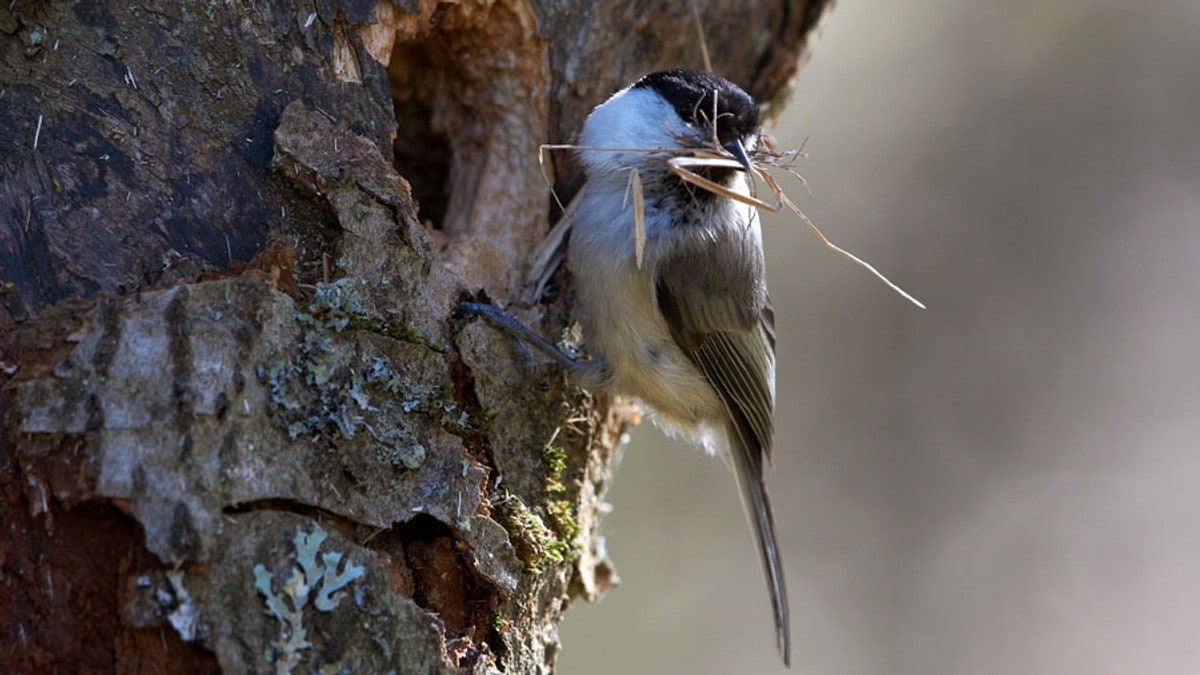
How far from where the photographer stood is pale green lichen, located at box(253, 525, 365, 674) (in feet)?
5.46

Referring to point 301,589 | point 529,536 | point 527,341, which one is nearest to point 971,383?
point 527,341

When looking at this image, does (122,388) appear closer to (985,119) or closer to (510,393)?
(510,393)

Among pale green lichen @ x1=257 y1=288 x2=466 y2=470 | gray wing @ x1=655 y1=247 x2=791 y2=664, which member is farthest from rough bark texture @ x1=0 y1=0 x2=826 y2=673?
gray wing @ x1=655 y1=247 x2=791 y2=664

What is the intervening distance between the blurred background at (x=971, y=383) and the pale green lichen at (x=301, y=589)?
347 cm

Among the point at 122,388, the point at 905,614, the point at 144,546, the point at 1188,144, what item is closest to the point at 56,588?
the point at 144,546

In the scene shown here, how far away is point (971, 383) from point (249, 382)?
14.2ft

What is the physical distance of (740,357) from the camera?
9.75 feet

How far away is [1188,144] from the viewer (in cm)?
555

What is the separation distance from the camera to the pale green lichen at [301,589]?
1664 mm

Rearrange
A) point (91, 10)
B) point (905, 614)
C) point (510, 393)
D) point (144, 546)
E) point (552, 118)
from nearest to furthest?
point (144, 546) < point (91, 10) < point (510, 393) < point (552, 118) < point (905, 614)

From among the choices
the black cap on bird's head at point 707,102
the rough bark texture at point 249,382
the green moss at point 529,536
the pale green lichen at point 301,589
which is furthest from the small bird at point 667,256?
the pale green lichen at point 301,589

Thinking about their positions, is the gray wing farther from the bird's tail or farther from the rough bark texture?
the rough bark texture

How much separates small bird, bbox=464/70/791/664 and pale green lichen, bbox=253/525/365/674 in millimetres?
870

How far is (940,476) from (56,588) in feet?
14.6
